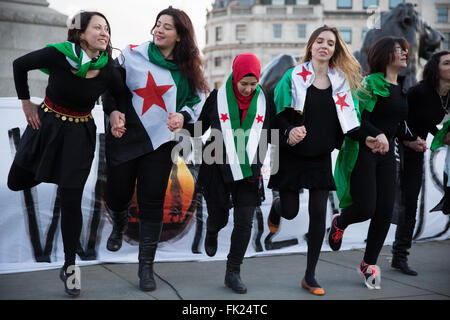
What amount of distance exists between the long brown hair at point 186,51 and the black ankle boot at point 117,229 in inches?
42.1

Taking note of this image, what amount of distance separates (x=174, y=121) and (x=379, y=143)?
1.43 meters

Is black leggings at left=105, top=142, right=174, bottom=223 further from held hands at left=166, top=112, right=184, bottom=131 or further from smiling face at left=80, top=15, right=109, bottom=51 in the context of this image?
smiling face at left=80, top=15, right=109, bottom=51

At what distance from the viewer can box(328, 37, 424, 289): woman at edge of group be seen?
3.74 meters

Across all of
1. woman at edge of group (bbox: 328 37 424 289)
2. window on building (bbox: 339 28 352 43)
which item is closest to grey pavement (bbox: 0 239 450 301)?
woman at edge of group (bbox: 328 37 424 289)

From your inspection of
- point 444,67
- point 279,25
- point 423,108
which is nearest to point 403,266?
point 423,108

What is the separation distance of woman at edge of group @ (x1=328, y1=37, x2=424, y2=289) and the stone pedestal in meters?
3.68

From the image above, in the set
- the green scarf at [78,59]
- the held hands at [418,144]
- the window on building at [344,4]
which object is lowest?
the held hands at [418,144]

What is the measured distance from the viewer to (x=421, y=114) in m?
4.24

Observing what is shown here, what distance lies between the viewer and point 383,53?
12.9 ft

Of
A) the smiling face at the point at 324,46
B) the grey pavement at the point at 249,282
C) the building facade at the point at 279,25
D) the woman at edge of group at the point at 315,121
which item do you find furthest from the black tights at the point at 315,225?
the building facade at the point at 279,25

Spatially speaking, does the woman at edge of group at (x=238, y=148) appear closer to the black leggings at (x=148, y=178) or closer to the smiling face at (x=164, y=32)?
the black leggings at (x=148, y=178)

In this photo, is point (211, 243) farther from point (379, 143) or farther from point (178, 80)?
point (379, 143)

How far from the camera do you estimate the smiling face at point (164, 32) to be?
346 cm

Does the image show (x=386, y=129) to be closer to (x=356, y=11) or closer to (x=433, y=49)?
(x=433, y=49)
